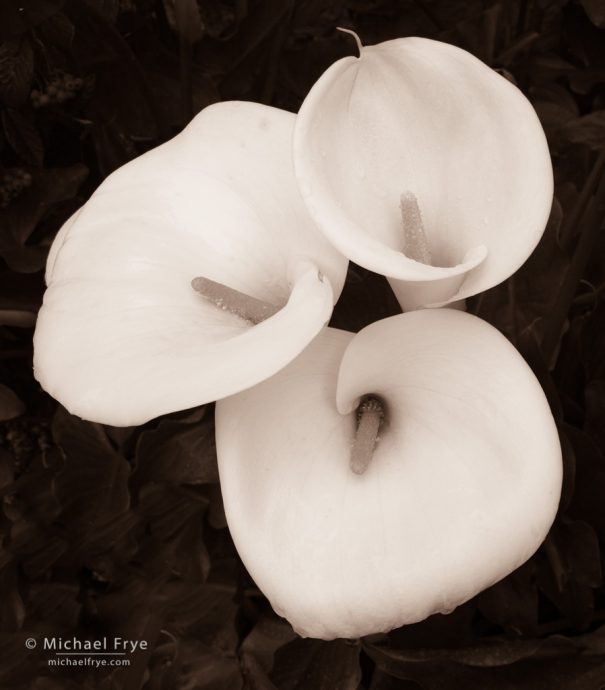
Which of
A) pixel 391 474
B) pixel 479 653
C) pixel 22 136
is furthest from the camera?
pixel 22 136

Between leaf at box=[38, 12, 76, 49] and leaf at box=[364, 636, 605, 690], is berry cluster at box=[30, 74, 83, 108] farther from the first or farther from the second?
leaf at box=[364, 636, 605, 690]

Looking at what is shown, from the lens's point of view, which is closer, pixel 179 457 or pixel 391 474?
pixel 391 474

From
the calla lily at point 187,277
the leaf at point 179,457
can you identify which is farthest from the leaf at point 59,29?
the leaf at point 179,457

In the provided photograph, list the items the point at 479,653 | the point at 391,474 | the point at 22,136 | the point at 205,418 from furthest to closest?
the point at 22,136
the point at 205,418
the point at 479,653
the point at 391,474

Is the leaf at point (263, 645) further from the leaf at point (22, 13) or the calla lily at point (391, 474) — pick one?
the leaf at point (22, 13)

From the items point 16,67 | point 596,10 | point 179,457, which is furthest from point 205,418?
point 596,10

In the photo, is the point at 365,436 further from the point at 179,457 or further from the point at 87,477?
the point at 87,477

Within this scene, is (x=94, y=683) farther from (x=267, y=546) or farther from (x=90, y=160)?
(x=90, y=160)

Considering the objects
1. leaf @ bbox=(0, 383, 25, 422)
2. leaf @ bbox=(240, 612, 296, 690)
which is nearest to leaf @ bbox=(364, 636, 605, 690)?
leaf @ bbox=(240, 612, 296, 690)
